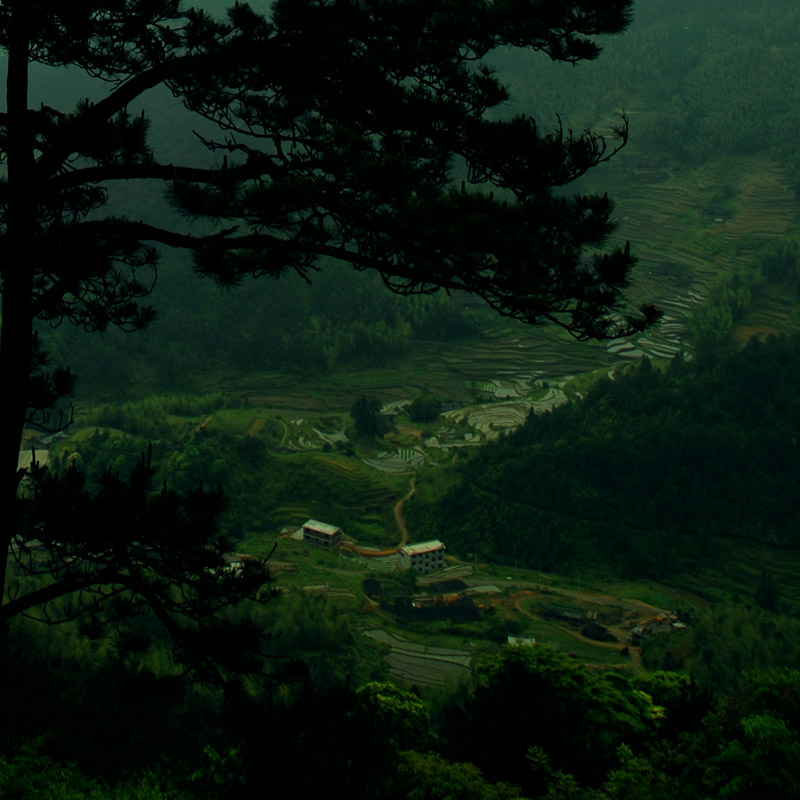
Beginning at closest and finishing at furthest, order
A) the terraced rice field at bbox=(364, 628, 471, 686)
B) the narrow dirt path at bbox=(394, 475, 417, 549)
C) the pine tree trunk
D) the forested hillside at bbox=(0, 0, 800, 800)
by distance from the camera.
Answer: the pine tree trunk < the forested hillside at bbox=(0, 0, 800, 800) < the terraced rice field at bbox=(364, 628, 471, 686) < the narrow dirt path at bbox=(394, 475, 417, 549)

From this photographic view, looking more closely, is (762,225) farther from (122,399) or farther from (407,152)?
(407,152)

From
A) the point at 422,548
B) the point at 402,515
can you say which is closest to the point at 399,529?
the point at 402,515

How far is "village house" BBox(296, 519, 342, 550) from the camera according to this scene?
31344 millimetres

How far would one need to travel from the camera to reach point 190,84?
578cm

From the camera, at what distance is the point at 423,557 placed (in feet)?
97.8

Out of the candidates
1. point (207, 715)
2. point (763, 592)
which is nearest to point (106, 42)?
point (207, 715)

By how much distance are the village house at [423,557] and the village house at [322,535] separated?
258 cm

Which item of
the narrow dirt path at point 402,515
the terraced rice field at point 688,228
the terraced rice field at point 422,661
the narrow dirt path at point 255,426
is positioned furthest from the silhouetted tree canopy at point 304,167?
the terraced rice field at point 688,228

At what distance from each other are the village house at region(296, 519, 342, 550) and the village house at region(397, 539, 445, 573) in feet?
8.48

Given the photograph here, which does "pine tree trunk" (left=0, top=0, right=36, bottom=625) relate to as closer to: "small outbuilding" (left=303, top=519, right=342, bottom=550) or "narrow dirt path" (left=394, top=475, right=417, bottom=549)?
"small outbuilding" (left=303, top=519, right=342, bottom=550)

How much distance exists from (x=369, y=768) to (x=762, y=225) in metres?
66.5

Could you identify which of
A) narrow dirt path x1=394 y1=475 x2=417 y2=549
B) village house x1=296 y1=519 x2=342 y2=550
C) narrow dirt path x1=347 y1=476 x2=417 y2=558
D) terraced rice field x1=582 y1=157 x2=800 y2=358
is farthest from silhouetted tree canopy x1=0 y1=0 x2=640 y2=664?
terraced rice field x1=582 y1=157 x2=800 y2=358

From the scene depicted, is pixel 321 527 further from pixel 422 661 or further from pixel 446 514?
pixel 422 661

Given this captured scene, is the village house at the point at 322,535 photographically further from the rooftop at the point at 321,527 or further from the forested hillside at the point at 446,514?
the forested hillside at the point at 446,514
